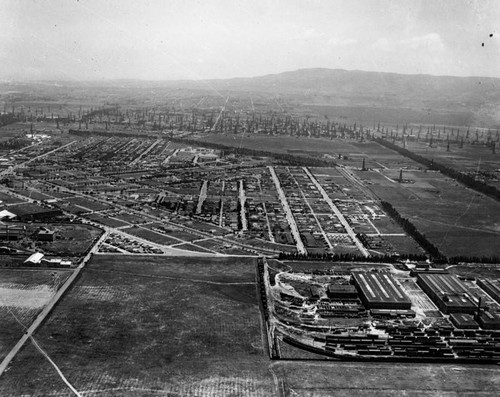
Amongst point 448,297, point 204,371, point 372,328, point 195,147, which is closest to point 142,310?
point 204,371

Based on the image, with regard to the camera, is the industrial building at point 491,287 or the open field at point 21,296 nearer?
the open field at point 21,296

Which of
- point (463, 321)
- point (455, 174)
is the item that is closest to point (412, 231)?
point (463, 321)

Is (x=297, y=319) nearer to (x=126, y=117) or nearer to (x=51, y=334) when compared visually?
(x=51, y=334)

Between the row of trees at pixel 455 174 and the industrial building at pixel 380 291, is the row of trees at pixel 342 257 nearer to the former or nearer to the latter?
the industrial building at pixel 380 291

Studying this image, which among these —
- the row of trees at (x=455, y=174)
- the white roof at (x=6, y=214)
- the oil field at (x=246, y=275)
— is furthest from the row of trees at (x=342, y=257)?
the row of trees at (x=455, y=174)

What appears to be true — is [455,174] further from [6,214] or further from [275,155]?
[6,214]

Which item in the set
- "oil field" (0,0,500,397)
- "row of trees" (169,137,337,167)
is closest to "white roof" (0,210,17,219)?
"oil field" (0,0,500,397)
